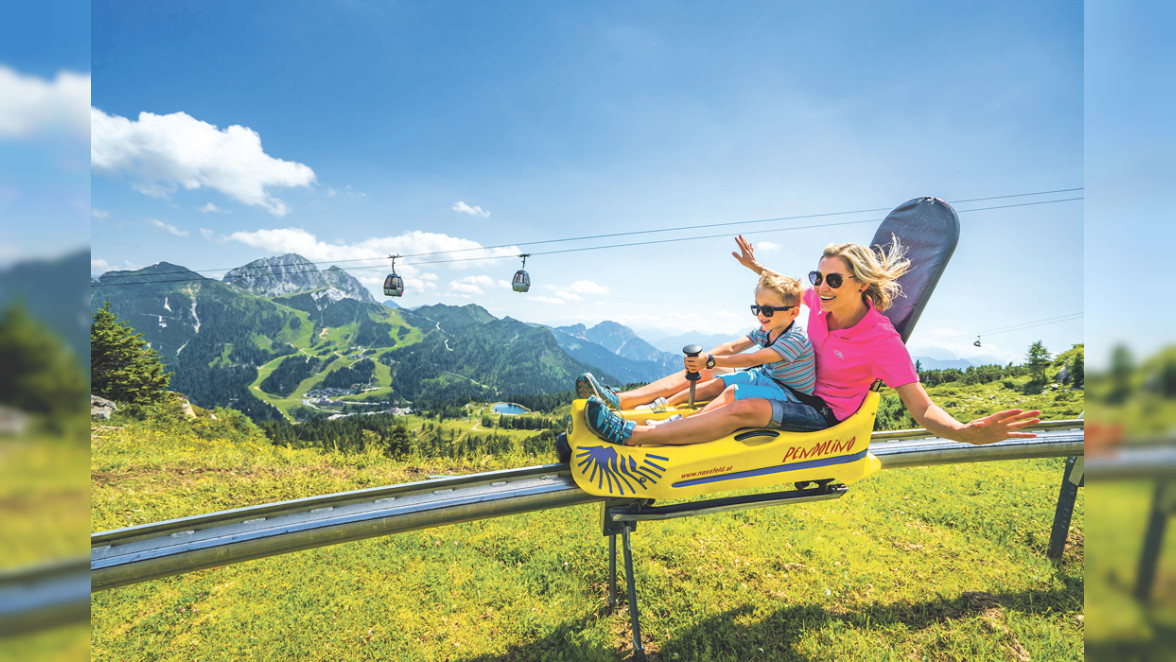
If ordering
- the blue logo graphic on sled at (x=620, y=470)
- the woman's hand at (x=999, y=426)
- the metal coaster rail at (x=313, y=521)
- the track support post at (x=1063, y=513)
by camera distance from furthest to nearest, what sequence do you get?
the track support post at (x=1063, y=513) < the blue logo graphic on sled at (x=620, y=470) < the woman's hand at (x=999, y=426) < the metal coaster rail at (x=313, y=521)

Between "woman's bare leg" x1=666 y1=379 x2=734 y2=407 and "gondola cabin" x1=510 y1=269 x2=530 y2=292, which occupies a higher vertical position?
"gondola cabin" x1=510 y1=269 x2=530 y2=292

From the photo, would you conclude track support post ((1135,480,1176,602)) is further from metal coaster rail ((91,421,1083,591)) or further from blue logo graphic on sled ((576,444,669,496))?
metal coaster rail ((91,421,1083,591))

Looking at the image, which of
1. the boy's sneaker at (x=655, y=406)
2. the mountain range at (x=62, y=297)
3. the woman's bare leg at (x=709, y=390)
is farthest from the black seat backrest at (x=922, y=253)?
the mountain range at (x=62, y=297)

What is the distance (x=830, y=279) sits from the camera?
2941mm

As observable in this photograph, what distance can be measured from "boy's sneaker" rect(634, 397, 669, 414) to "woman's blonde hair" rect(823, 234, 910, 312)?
144cm

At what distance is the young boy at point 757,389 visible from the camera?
8.79 feet

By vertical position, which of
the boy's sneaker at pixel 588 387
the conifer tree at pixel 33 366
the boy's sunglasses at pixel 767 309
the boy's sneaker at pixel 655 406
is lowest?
the boy's sneaker at pixel 655 406

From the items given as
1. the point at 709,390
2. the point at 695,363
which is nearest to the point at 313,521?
the point at 695,363

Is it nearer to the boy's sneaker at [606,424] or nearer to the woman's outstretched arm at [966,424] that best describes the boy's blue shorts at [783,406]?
the woman's outstretched arm at [966,424]

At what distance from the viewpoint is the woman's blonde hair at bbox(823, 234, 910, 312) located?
288 cm

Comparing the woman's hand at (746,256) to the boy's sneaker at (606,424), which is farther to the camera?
the woman's hand at (746,256)

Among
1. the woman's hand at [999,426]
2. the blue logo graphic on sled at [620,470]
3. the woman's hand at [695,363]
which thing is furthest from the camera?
the woman's hand at [695,363]

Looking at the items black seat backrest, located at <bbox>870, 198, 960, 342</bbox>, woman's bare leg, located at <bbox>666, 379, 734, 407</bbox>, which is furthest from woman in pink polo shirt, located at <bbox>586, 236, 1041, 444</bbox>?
woman's bare leg, located at <bbox>666, 379, 734, 407</bbox>

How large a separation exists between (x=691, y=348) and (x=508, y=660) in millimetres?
2103
